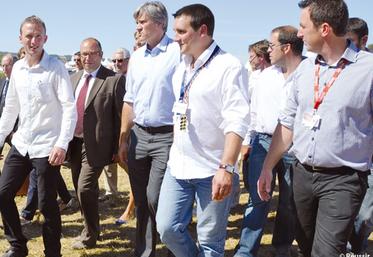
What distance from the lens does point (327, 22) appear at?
9.63 ft

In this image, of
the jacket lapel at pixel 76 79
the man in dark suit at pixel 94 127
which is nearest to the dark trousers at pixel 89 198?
the man in dark suit at pixel 94 127

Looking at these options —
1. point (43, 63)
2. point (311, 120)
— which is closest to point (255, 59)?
point (43, 63)

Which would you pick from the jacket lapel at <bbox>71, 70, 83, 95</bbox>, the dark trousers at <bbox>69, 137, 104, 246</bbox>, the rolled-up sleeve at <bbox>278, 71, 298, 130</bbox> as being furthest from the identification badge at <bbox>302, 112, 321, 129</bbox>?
the jacket lapel at <bbox>71, 70, 83, 95</bbox>

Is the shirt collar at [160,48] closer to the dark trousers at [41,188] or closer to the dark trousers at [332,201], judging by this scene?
the dark trousers at [41,188]

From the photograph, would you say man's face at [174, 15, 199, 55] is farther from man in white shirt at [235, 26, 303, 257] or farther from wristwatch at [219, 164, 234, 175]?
man in white shirt at [235, 26, 303, 257]

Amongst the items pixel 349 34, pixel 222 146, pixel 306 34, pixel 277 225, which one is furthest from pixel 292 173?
pixel 349 34

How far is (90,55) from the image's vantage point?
204 inches

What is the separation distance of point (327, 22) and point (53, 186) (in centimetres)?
272

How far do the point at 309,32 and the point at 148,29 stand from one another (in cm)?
163

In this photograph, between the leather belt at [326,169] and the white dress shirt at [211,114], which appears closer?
the leather belt at [326,169]

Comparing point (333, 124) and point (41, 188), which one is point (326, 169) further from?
point (41, 188)

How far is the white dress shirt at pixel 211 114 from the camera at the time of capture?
10.4 ft

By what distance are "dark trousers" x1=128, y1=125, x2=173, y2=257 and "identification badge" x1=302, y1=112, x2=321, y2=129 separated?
135 centimetres

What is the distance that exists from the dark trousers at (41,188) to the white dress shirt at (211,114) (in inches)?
55.9
